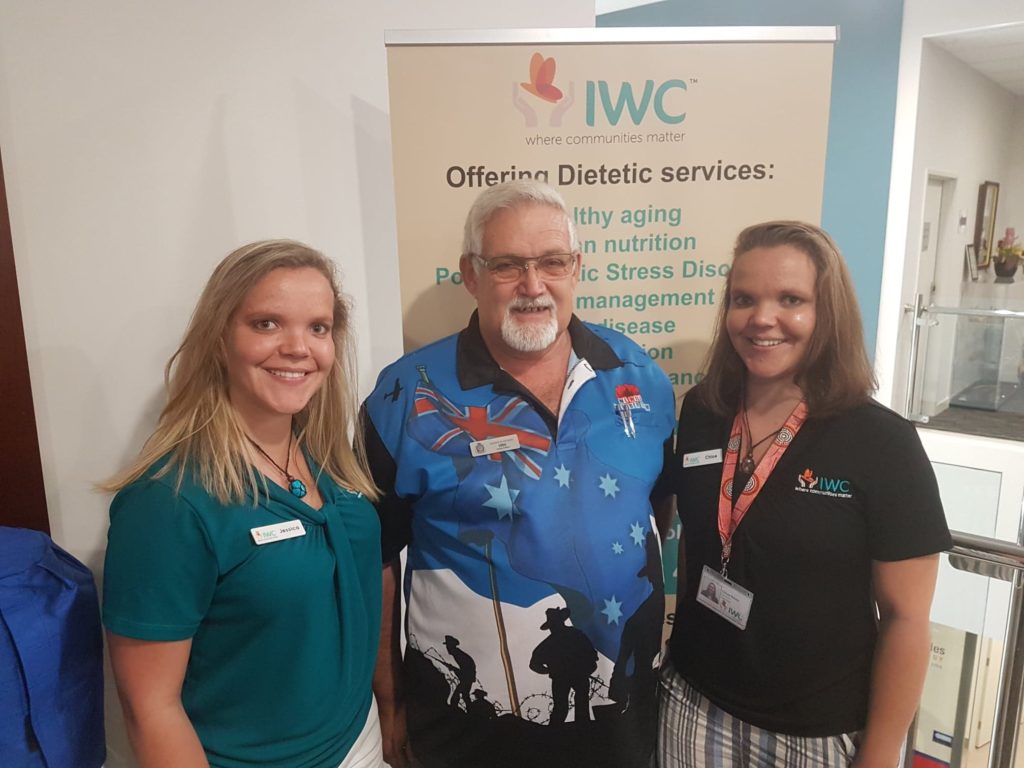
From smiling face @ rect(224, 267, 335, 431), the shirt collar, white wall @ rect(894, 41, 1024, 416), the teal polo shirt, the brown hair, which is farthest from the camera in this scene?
white wall @ rect(894, 41, 1024, 416)

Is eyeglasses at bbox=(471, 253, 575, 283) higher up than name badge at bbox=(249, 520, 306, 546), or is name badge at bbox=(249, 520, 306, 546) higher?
eyeglasses at bbox=(471, 253, 575, 283)

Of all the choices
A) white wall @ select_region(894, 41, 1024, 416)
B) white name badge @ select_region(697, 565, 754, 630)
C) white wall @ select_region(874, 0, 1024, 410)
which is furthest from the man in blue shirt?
white wall @ select_region(894, 41, 1024, 416)

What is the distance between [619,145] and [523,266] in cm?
63

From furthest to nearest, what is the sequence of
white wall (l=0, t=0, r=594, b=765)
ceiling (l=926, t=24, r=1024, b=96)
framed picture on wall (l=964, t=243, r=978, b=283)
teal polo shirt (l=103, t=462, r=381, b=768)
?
1. framed picture on wall (l=964, t=243, r=978, b=283)
2. ceiling (l=926, t=24, r=1024, b=96)
3. white wall (l=0, t=0, r=594, b=765)
4. teal polo shirt (l=103, t=462, r=381, b=768)

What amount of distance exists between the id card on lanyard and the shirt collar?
0.36 m

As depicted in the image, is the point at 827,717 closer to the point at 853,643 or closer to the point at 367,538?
the point at 853,643

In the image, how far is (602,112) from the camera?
1.87 meters

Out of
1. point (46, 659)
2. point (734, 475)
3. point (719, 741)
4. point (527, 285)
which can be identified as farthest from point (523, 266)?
point (46, 659)

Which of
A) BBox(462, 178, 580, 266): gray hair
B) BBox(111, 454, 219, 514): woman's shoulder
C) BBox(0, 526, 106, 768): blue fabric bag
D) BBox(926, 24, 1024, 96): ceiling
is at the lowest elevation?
BBox(0, 526, 106, 768): blue fabric bag

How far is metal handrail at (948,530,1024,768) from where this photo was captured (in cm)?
146

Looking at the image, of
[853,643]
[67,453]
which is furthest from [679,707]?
[67,453]

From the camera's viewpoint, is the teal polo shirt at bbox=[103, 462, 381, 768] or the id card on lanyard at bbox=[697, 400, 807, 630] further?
the id card on lanyard at bbox=[697, 400, 807, 630]

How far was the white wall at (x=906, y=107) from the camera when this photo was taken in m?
4.65

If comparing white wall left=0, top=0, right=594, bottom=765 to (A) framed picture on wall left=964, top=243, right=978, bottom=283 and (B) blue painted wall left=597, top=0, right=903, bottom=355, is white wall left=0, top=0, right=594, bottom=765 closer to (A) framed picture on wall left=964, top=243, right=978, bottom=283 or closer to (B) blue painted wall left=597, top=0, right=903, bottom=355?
(B) blue painted wall left=597, top=0, right=903, bottom=355
